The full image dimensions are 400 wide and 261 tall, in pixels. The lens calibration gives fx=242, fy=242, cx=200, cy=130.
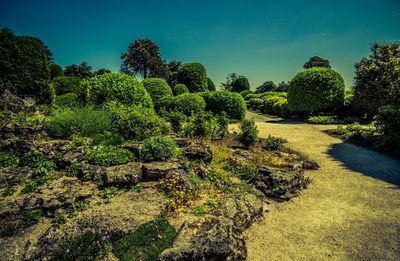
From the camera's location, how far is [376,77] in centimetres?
1789

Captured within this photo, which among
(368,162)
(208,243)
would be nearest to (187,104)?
(368,162)

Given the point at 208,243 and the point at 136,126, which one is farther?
the point at 136,126

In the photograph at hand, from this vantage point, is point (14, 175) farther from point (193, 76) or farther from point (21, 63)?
point (193, 76)

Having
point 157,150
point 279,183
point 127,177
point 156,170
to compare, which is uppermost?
point 157,150

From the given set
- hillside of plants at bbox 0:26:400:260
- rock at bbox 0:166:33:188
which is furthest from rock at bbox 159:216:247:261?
rock at bbox 0:166:33:188

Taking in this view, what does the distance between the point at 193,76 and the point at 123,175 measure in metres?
21.6

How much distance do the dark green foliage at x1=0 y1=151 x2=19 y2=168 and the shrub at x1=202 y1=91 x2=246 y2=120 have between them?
13.5 m

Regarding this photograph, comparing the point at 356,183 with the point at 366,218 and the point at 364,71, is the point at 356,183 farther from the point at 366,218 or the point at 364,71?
the point at 364,71

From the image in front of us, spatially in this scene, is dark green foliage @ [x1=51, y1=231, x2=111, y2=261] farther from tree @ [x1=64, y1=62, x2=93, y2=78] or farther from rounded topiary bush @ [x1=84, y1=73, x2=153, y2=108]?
tree @ [x1=64, y1=62, x2=93, y2=78]

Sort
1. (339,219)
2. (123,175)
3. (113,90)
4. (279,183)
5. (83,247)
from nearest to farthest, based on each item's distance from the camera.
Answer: (83,247)
(339,219)
(123,175)
(279,183)
(113,90)

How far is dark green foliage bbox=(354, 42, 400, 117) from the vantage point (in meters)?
16.3

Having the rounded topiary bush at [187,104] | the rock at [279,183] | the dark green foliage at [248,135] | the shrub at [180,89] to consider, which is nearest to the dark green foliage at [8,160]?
the rock at [279,183]

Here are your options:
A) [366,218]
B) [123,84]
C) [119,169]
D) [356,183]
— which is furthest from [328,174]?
[123,84]

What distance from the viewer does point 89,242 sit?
14.6 ft
